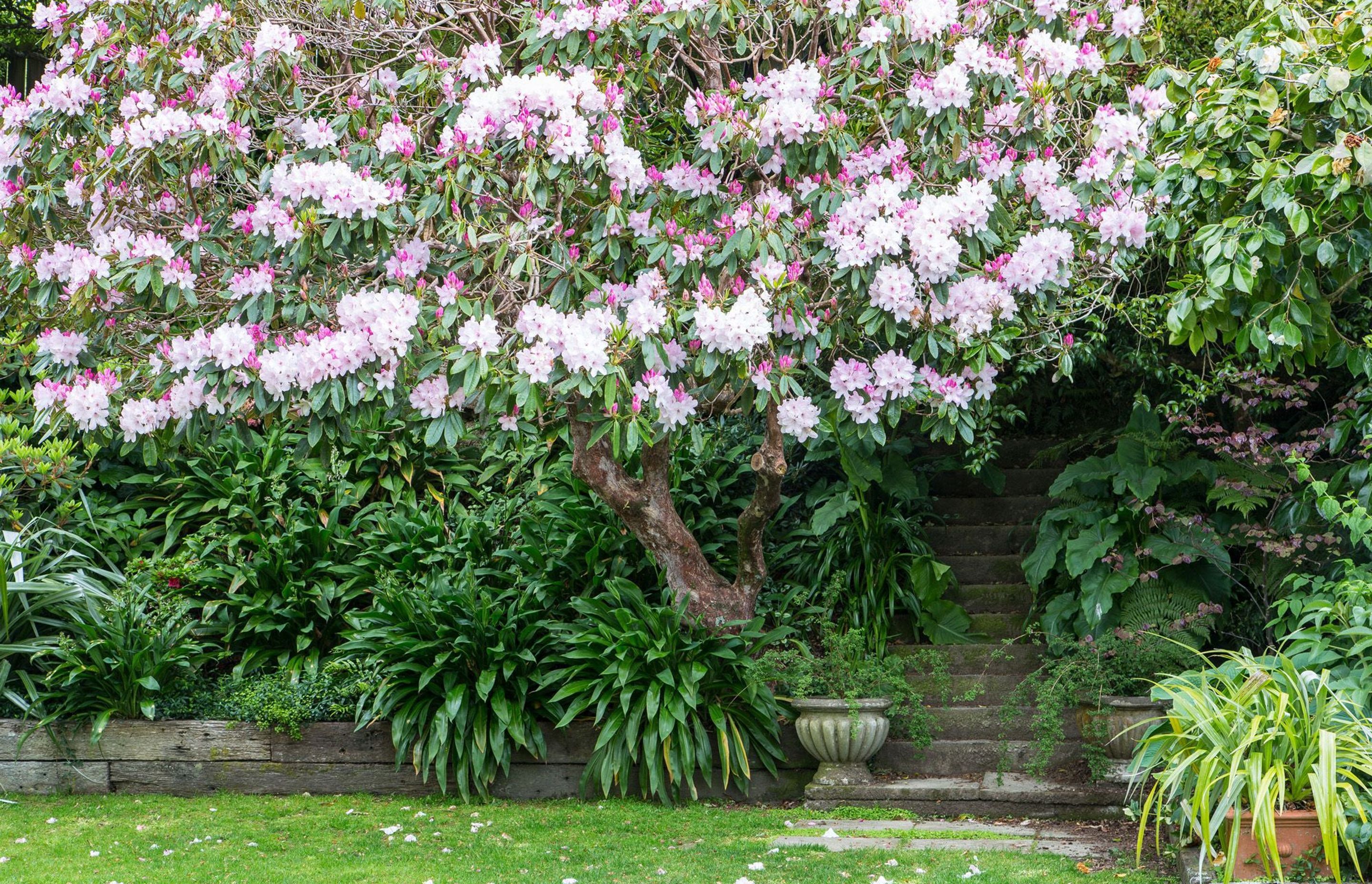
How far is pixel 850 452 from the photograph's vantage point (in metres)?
6.11

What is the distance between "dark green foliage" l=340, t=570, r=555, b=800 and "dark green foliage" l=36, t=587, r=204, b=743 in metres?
0.83

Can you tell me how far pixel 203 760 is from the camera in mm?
5516

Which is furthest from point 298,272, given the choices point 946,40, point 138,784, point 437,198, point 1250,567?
point 1250,567

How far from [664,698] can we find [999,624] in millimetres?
1945

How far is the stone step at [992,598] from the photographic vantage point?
20.8 ft

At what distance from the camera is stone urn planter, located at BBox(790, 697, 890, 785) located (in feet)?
16.9

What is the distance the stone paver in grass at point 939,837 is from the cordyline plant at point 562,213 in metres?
1.51

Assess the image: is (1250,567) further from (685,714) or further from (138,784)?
(138,784)

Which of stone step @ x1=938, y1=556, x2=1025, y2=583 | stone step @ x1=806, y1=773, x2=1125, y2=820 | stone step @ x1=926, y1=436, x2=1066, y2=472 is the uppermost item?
stone step @ x1=926, y1=436, x2=1066, y2=472

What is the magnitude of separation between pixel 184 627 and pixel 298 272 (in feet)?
8.02

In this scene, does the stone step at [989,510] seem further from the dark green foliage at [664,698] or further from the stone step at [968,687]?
the dark green foliage at [664,698]

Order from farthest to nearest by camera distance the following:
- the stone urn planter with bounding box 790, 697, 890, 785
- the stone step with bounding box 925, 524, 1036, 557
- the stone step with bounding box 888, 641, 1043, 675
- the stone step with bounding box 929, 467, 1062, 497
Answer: the stone step with bounding box 929, 467, 1062, 497 → the stone step with bounding box 925, 524, 1036, 557 → the stone step with bounding box 888, 641, 1043, 675 → the stone urn planter with bounding box 790, 697, 890, 785

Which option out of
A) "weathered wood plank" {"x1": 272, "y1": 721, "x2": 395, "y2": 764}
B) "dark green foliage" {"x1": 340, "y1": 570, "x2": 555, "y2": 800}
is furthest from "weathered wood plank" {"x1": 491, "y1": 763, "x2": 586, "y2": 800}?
"weathered wood plank" {"x1": 272, "y1": 721, "x2": 395, "y2": 764}

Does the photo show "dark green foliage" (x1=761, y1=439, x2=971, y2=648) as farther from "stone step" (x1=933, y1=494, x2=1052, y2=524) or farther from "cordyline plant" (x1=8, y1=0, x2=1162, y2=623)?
"cordyline plant" (x1=8, y1=0, x2=1162, y2=623)
